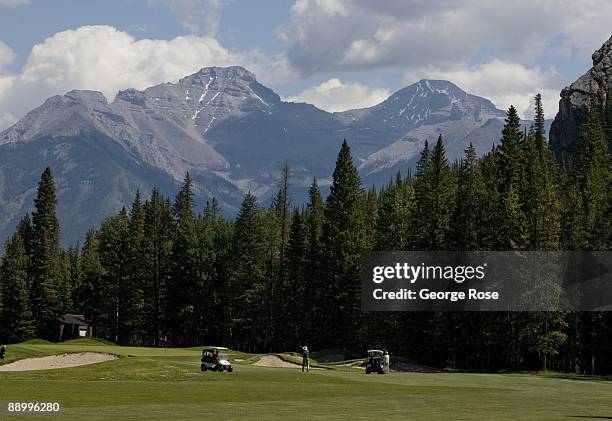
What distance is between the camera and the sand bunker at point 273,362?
8565 centimetres

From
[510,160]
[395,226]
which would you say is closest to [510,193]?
[510,160]

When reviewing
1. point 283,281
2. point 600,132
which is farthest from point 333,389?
point 600,132

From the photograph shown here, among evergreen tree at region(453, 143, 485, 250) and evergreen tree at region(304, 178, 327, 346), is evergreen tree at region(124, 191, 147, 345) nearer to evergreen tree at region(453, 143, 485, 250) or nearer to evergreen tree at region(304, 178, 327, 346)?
evergreen tree at region(304, 178, 327, 346)

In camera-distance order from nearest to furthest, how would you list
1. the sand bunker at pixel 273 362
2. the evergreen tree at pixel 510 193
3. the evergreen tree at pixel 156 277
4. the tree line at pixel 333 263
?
the sand bunker at pixel 273 362 < the evergreen tree at pixel 510 193 < the tree line at pixel 333 263 < the evergreen tree at pixel 156 277

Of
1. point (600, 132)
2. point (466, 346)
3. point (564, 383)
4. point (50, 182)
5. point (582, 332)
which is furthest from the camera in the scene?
point (50, 182)

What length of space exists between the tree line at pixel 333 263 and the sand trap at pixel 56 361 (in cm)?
3568

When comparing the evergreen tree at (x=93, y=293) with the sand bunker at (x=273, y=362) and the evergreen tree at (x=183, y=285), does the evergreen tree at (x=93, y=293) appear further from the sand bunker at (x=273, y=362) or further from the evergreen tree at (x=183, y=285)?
the sand bunker at (x=273, y=362)

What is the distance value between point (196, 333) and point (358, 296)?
40600 millimetres

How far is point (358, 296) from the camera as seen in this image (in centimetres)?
11194

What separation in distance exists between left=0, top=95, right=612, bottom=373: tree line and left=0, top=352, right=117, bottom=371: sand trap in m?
Answer: 35.7

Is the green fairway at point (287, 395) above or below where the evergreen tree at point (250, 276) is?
below

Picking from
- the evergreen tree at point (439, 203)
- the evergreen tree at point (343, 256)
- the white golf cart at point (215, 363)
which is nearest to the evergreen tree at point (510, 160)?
the evergreen tree at point (439, 203)

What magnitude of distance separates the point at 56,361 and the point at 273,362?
69.1ft

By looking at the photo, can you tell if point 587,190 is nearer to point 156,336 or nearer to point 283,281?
point 283,281
